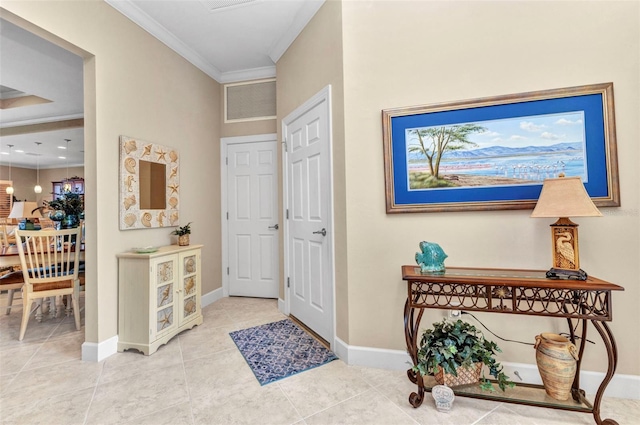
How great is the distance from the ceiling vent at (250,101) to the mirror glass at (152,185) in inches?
50.4

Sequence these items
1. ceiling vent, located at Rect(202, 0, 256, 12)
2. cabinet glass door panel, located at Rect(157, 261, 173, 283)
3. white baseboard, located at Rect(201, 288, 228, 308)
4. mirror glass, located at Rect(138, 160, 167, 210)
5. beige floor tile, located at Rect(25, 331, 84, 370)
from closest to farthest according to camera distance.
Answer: beige floor tile, located at Rect(25, 331, 84, 370) < cabinet glass door panel, located at Rect(157, 261, 173, 283) < ceiling vent, located at Rect(202, 0, 256, 12) < mirror glass, located at Rect(138, 160, 167, 210) < white baseboard, located at Rect(201, 288, 228, 308)

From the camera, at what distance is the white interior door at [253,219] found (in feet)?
11.9

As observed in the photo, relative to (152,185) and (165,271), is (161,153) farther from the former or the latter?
(165,271)

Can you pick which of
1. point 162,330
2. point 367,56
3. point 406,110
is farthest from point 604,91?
point 162,330

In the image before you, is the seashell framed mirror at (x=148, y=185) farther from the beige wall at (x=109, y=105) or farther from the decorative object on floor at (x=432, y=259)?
the decorative object on floor at (x=432, y=259)

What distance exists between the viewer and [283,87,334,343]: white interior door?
7.76ft

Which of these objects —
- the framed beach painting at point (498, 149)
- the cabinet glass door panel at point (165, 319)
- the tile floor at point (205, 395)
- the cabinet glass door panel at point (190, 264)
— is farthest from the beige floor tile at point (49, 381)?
the framed beach painting at point (498, 149)

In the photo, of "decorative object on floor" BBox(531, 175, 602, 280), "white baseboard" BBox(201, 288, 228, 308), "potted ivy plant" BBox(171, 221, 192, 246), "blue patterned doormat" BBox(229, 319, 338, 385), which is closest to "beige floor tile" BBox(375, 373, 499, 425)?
"blue patterned doormat" BBox(229, 319, 338, 385)

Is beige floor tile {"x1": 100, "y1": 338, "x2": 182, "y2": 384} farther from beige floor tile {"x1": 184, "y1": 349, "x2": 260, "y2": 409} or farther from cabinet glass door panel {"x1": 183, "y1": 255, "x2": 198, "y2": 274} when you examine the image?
cabinet glass door panel {"x1": 183, "y1": 255, "x2": 198, "y2": 274}

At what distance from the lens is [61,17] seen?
2014mm

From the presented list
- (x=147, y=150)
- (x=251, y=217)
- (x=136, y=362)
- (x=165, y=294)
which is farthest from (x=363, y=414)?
(x=147, y=150)

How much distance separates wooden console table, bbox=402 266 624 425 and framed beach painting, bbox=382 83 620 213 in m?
0.50

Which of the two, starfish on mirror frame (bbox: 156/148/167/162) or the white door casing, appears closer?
starfish on mirror frame (bbox: 156/148/167/162)

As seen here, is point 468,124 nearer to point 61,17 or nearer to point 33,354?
point 61,17
